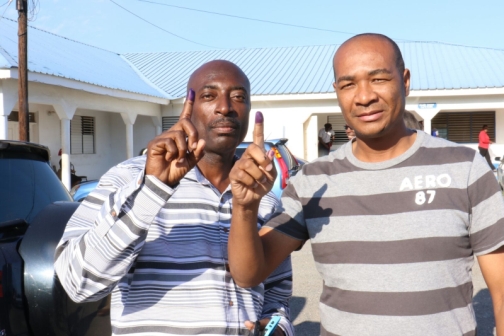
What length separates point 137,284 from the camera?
1.94m

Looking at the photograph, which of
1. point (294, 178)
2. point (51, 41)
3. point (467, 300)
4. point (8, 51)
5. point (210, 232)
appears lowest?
point (467, 300)

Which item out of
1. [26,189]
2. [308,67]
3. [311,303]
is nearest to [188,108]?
[26,189]

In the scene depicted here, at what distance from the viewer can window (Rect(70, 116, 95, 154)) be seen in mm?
17750

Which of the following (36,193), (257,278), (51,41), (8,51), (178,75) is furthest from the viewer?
(178,75)

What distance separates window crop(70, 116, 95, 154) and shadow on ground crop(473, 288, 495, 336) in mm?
14241

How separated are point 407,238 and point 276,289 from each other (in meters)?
0.73

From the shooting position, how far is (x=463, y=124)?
800 inches

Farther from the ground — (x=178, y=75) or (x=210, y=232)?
(x=178, y=75)

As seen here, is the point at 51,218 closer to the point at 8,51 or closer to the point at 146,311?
the point at 146,311

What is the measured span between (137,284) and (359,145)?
936mm

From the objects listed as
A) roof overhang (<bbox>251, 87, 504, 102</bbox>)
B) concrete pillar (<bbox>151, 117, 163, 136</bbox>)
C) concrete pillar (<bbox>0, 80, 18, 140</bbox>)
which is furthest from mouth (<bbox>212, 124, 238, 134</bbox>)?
concrete pillar (<bbox>151, 117, 163, 136</bbox>)

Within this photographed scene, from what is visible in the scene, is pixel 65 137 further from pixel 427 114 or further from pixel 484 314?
pixel 427 114

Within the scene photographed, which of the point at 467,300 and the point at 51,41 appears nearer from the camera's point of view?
the point at 467,300

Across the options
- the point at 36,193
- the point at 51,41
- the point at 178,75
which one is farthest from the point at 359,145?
the point at 178,75
